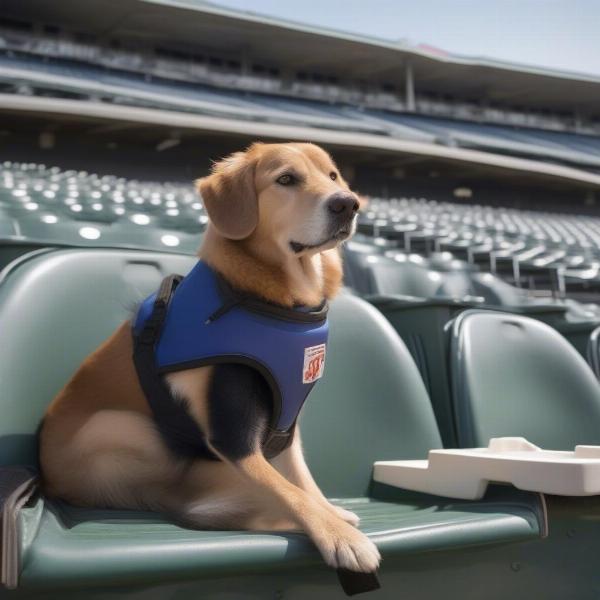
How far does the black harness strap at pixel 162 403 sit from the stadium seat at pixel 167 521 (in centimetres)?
11

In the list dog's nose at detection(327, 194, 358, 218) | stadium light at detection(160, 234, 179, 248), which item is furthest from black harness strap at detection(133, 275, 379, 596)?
stadium light at detection(160, 234, 179, 248)

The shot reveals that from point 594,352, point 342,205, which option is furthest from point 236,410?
point 594,352

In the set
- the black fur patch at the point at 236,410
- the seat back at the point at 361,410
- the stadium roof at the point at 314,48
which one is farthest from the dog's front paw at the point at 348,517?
the stadium roof at the point at 314,48

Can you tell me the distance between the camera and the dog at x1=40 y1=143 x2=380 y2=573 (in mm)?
916

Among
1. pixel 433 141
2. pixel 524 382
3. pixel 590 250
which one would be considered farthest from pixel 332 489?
pixel 433 141

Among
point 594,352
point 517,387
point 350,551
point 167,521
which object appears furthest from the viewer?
point 594,352

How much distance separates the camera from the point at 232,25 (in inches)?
588

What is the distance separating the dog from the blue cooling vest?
16 mm

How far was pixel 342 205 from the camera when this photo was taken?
1135 millimetres

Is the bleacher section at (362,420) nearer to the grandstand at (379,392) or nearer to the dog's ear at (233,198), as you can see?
the grandstand at (379,392)

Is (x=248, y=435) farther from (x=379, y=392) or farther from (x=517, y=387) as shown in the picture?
(x=517, y=387)

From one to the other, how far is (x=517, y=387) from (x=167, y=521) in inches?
29.6

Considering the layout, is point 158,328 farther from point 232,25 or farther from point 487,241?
point 232,25

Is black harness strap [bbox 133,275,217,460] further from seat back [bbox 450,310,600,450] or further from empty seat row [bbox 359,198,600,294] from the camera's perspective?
empty seat row [bbox 359,198,600,294]
